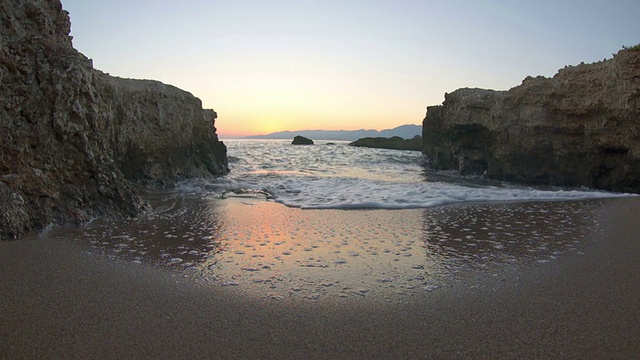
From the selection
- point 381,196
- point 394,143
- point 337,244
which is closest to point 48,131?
point 337,244

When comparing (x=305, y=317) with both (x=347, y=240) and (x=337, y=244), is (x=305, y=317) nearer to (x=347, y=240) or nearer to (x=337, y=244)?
(x=337, y=244)

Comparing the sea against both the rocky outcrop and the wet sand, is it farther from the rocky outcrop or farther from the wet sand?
the rocky outcrop

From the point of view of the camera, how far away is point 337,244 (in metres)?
4.55

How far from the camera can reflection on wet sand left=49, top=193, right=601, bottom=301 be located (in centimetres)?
333

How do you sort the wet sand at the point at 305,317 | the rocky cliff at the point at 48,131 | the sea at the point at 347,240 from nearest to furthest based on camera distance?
the wet sand at the point at 305,317 → the sea at the point at 347,240 → the rocky cliff at the point at 48,131

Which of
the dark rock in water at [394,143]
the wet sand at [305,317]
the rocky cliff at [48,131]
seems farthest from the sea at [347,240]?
the dark rock in water at [394,143]

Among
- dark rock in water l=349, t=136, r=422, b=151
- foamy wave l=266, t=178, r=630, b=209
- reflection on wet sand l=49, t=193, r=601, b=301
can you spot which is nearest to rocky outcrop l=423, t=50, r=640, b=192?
foamy wave l=266, t=178, r=630, b=209

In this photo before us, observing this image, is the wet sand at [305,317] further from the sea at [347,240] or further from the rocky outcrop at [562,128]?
the rocky outcrop at [562,128]

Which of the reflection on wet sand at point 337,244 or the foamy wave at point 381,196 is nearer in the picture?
the reflection on wet sand at point 337,244

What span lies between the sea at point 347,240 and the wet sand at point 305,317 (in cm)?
15

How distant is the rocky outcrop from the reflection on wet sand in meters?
4.73

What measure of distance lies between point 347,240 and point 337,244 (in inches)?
8.9

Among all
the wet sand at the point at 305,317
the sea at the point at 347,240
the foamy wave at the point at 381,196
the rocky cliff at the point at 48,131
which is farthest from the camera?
the foamy wave at the point at 381,196

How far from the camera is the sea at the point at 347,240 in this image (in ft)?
10.8
